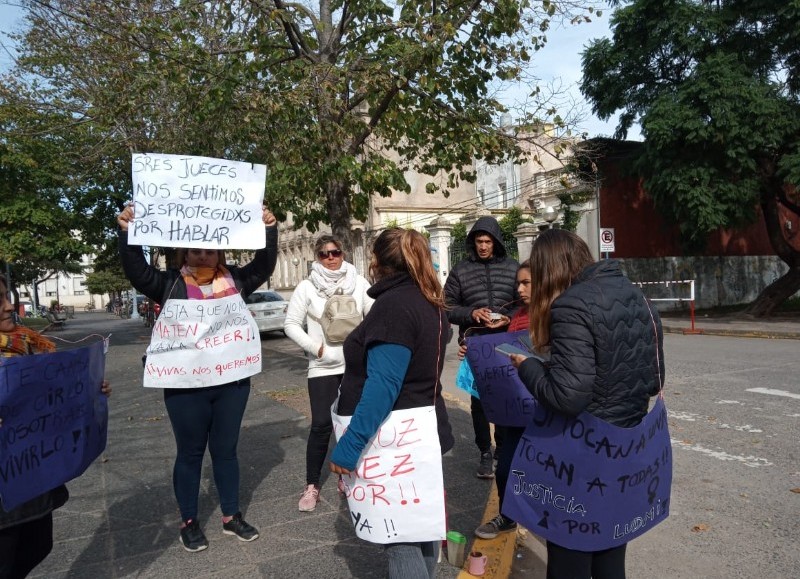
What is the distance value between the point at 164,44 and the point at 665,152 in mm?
15575

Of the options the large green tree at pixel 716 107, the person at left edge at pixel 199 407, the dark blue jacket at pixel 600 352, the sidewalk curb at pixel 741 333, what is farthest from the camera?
the large green tree at pixel 716 107

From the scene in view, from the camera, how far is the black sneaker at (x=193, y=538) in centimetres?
374

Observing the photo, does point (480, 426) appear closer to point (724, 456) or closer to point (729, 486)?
point (729, 486)

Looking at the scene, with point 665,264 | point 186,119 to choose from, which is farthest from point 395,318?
point 665,264

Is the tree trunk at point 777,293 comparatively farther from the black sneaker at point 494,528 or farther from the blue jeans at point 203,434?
the blue jeans at point 203,434

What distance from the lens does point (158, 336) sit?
3705 millimetres

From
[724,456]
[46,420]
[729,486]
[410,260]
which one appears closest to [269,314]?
[724,456]

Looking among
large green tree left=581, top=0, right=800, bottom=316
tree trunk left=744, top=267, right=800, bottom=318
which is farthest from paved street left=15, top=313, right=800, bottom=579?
tree trunk left=744, top=267, right=800, bottom=318

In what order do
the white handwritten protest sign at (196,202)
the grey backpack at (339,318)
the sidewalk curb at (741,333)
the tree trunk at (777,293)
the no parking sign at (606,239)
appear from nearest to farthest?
the white handwritten protest sign at (196,202), the grey backpack at (339,318), the sidewalk curb at (741,333), the no parking sign at (606,239), the tree trunk at (777,293)

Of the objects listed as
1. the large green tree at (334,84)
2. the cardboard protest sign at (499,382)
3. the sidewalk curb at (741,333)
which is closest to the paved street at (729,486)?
the cardboard protest sign at (499,382)

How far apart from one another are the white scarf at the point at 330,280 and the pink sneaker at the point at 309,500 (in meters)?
1.38

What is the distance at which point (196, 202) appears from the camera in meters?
3.71

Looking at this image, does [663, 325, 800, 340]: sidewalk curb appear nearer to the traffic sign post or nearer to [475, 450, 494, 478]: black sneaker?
the traffic sign post

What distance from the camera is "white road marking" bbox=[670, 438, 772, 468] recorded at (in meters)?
5.19
